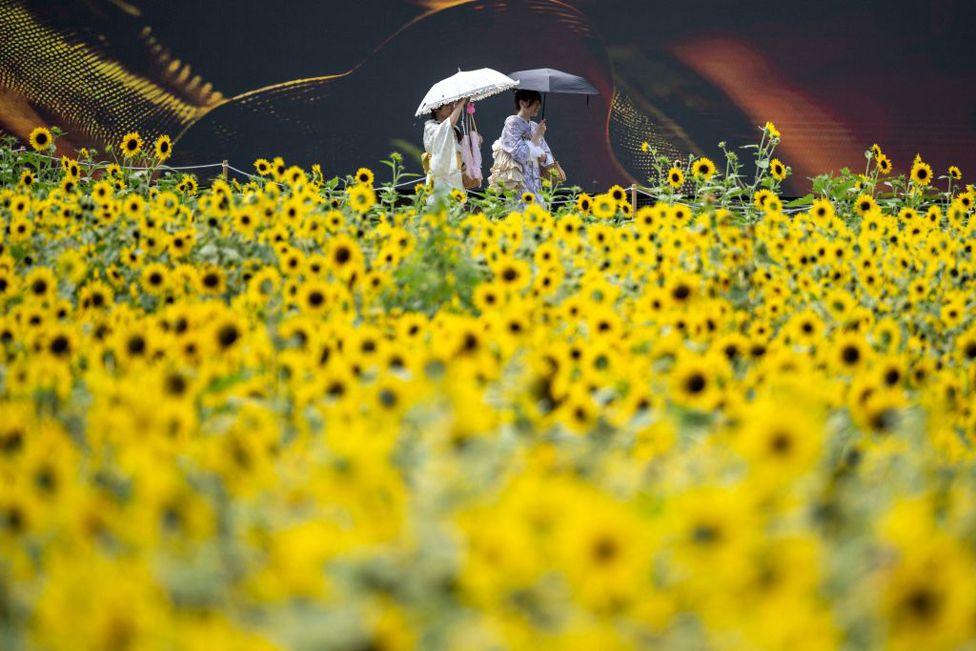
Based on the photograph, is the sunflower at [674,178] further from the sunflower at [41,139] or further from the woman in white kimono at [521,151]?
the sunflower at [41,139]

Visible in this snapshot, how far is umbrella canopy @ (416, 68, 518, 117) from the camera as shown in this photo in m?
6.52

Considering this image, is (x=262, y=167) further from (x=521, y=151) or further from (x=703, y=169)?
(x=703, y=169)

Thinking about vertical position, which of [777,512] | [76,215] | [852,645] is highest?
[76,215]

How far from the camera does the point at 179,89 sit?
11148mm

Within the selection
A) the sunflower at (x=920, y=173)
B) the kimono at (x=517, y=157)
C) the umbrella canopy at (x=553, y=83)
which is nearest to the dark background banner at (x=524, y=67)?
the umbrella canopy at (x=553, y=83)

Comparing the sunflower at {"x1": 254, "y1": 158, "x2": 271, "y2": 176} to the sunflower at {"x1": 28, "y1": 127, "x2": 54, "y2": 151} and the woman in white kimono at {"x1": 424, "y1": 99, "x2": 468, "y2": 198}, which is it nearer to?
the woman in white kimono at {"x1": 424, "y1": 99, "x2": 468, "y2": 198}

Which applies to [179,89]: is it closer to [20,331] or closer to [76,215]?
[76,215]

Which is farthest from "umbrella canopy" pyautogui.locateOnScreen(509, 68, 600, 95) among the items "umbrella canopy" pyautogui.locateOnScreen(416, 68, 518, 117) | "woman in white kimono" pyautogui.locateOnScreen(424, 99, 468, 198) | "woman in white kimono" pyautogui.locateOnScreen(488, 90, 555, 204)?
"woman in white kimono" pyautogui.locateOnScreen(424, 99, 468, 198)

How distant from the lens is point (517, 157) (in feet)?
21.6

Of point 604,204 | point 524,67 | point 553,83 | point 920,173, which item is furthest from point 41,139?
point 524,67

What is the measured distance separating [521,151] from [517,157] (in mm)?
50

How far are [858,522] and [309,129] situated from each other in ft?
35.6

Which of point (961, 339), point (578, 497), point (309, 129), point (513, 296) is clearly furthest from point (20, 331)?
point (309, 129)

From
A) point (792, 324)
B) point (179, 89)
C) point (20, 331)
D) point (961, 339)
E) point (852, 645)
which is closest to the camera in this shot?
point (852, 645)
